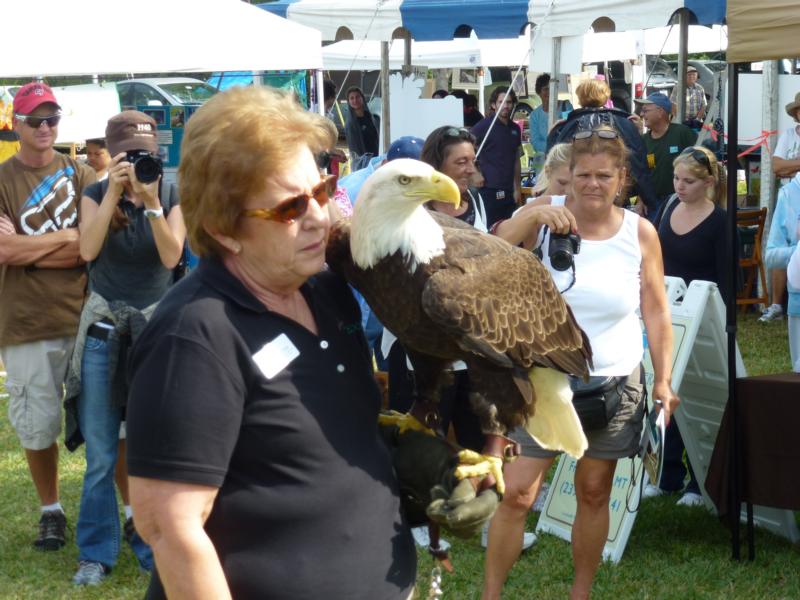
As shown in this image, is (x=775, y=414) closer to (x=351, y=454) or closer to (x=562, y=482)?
(x=562, y=482)

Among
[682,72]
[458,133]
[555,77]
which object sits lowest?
[458,133]

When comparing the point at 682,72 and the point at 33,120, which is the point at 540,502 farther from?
the point at 682,72

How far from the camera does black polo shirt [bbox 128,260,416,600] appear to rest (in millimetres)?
1812

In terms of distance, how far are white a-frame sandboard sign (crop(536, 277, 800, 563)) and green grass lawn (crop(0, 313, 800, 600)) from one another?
11 cm

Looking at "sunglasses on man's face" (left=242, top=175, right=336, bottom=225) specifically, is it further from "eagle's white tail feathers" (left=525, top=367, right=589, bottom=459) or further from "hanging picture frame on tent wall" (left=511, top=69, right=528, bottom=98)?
"hanging picture frame on tent wall" (left=511, top=69, right=528, bottom=98)

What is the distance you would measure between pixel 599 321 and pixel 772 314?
6.65m

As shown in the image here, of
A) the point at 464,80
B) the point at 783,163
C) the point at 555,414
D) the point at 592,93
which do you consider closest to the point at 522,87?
the point at 464,80

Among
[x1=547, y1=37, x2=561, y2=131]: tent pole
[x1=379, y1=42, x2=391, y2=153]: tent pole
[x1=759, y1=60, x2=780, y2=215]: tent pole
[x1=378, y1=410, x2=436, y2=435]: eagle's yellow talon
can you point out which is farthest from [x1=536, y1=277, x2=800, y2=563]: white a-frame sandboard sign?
[x1=379, y1=42, x2=391, y2=153]: tent pole

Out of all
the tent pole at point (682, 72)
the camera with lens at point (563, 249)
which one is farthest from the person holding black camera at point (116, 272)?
the tent pole at point (682, 72)

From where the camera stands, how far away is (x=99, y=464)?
4609 mm

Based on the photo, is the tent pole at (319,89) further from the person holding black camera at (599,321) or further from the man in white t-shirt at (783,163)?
the person holding black camera at (599,321)

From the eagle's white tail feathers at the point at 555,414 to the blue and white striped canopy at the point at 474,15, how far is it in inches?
307

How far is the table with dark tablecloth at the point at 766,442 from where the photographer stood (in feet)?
15.0

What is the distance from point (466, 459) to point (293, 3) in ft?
40.8
